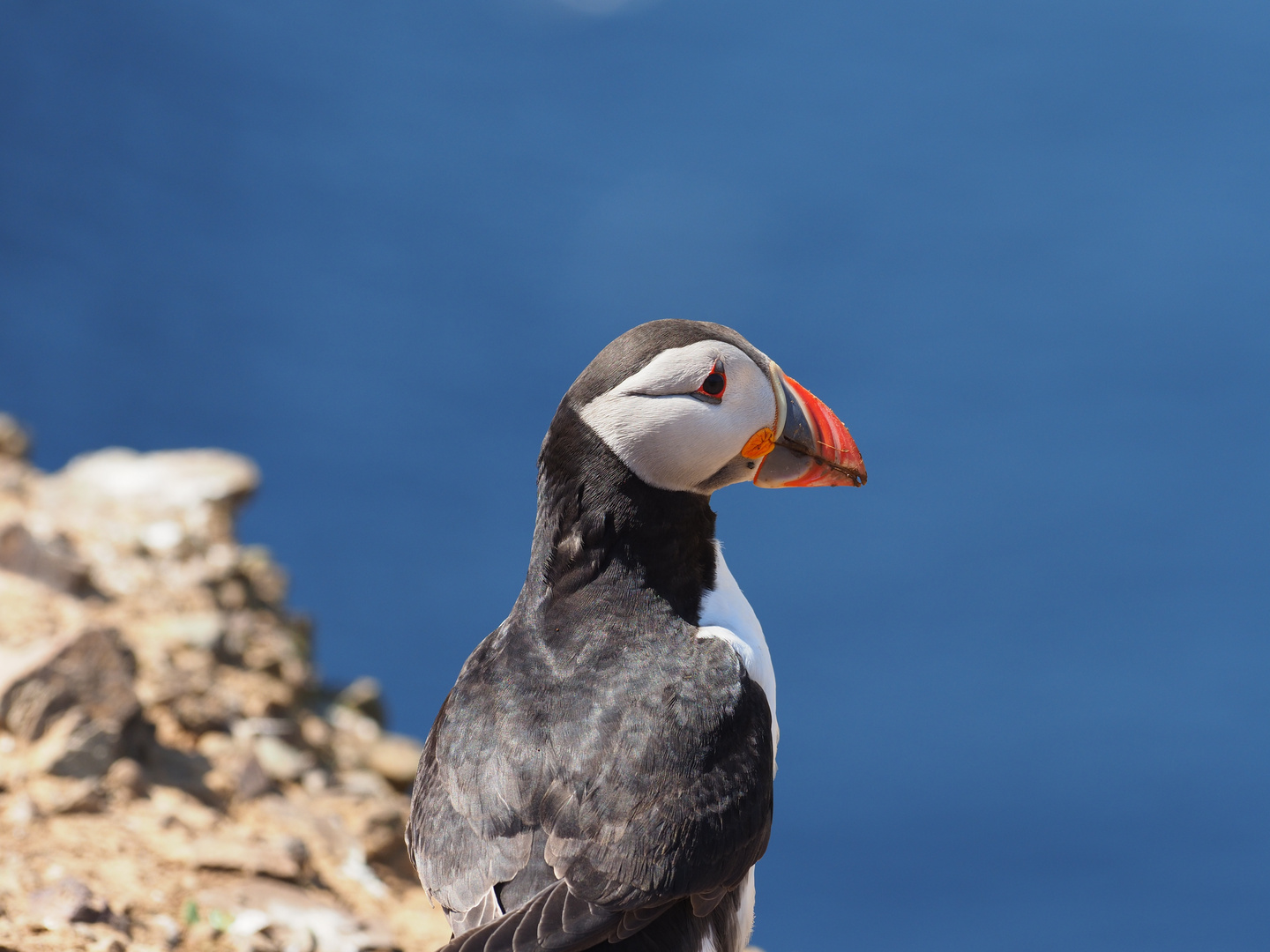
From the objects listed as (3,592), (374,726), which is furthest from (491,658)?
(374,726)

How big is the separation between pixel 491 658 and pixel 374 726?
3.91 m

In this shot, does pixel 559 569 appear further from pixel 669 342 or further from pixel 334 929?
pixel 334 929

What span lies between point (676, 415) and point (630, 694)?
2.02 ft

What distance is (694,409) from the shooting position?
2.88 metres

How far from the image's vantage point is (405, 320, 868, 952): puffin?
2666 millimetres

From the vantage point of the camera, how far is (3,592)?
5117 mm

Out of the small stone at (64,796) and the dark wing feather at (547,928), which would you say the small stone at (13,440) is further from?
the dark wing feather at (547,928)

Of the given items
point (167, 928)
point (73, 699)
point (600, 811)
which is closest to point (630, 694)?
point (600, 811)

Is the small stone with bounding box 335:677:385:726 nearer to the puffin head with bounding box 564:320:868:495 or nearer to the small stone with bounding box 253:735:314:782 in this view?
the small stone with bounding box 253:735:314:782

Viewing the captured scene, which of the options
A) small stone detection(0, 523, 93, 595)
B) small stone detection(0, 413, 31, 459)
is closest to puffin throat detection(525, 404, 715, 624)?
small stone detection(0, 523, 93, 595)

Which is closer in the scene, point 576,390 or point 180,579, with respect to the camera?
point 576,390

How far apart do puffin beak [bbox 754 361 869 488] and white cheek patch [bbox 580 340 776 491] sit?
0.13 m

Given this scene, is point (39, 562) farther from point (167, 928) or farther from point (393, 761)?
point (167, 928)

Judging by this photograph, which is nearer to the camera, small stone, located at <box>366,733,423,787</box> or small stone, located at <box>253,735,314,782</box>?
small stone, located at <box>253,735,314,782</box>
